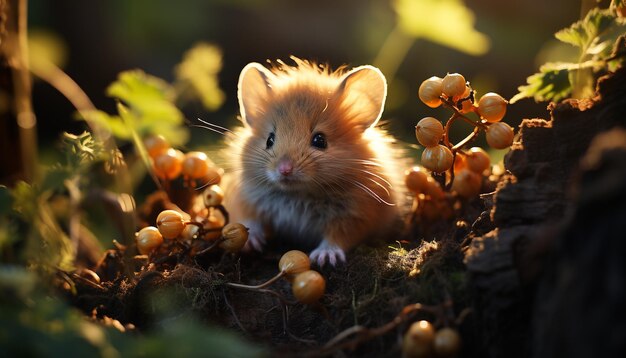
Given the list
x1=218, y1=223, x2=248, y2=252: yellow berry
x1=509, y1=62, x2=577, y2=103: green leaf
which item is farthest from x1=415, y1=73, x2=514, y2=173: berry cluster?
x1=218, y1=223, x2=248, y2=252: yellow berry

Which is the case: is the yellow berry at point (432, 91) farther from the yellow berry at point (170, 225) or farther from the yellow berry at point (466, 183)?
the yellow berry at point (170, 225)

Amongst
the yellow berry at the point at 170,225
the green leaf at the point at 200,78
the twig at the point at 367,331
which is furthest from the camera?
the green leaf at the point at 200,78

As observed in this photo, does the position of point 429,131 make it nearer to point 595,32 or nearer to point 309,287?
point 595,32

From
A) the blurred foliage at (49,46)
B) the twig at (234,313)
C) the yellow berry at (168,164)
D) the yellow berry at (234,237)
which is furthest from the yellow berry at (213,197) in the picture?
the blurred foliage at (49,46)

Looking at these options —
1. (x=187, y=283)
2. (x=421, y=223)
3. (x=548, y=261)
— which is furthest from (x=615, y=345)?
(x=421, y=223)

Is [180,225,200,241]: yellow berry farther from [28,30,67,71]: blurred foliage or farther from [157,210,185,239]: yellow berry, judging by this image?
[28,30,67,71]: blurred foliage
